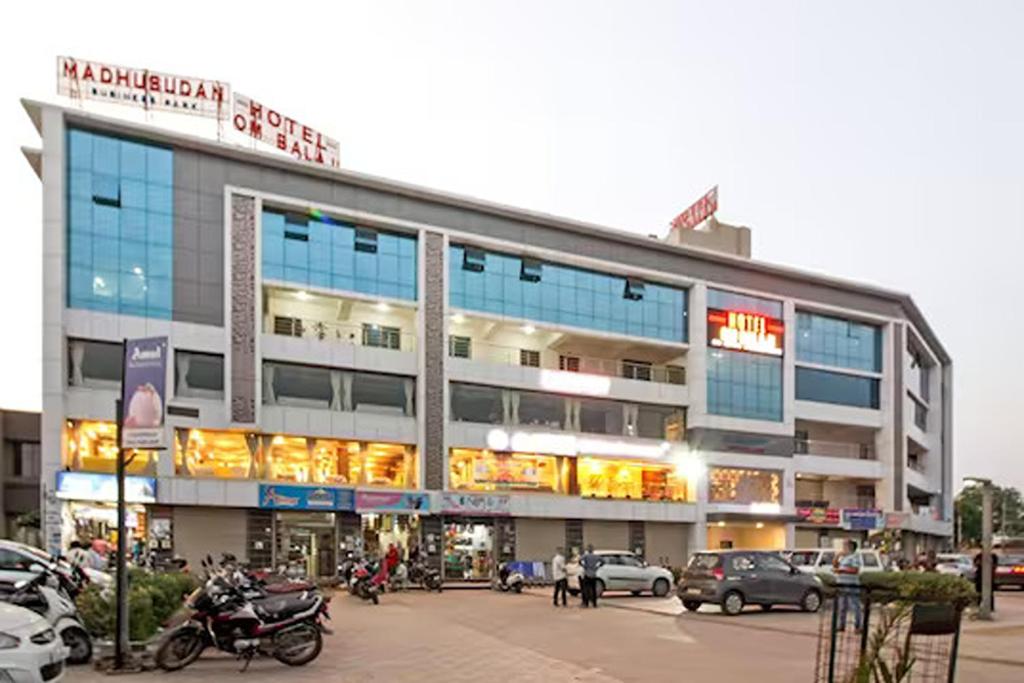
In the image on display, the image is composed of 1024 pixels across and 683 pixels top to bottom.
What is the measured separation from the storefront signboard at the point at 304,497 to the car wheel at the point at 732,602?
763 inches

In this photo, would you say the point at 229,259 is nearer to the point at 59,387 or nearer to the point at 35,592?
the point at 59,387

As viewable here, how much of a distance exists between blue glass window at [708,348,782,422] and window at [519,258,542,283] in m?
10.4

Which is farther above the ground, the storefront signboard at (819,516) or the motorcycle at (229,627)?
the motorcycle at (229,627)

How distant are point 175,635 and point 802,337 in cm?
4625

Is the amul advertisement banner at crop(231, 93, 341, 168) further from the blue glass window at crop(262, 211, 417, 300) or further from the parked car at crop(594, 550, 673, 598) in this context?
the parked car at crop(594, 550, 673, 598)

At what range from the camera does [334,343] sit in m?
40.0

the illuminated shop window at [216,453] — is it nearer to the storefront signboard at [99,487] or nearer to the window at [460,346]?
Answer: the storefront signboard at [99,487]

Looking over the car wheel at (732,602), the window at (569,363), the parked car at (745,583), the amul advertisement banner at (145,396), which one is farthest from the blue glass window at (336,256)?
the amul advertisement banner at (145,396)

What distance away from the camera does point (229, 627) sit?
1252 cm

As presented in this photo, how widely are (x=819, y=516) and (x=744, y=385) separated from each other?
8.46 meters

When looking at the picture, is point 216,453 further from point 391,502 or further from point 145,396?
point 145,396

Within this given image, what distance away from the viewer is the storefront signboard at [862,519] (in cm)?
5338

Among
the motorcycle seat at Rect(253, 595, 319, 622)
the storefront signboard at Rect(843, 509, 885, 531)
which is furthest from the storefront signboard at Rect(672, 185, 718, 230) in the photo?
the motorcycle seat at Rect(253, 595, 319, 622)

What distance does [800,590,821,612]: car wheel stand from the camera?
79.2 ft
